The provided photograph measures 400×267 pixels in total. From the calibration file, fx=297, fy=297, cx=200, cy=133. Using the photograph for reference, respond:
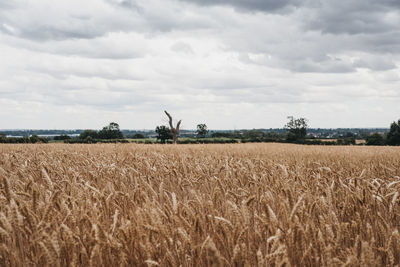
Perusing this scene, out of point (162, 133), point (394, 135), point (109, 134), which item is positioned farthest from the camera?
point (109, 134)

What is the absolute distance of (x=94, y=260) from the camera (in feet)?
6.51

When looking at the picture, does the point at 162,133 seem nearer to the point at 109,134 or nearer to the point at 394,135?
the point at 109,134

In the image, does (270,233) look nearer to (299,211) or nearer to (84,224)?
(299,211)

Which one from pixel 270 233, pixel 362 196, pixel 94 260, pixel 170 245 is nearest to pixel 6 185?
pixel 94 260

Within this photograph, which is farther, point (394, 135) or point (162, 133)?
point (162, 133)

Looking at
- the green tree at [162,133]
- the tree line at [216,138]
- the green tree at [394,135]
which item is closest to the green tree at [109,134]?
the tree line at [216,138]

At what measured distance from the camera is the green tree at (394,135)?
60500 mm

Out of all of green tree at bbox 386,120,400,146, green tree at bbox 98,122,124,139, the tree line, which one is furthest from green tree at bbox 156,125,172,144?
green tree at bbox 386,120,400,146

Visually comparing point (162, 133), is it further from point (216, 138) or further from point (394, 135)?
point (394, 135)

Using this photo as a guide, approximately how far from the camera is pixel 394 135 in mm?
61062

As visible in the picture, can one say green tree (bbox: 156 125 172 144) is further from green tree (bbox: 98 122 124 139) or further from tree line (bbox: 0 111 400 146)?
green tree (bbox: 98 122 124 139)

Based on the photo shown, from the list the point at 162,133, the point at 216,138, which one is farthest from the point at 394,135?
the point at 162,133

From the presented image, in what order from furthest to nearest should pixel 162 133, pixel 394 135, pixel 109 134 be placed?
pixel 109 134 < pixel 162 133 < pixel 394 135

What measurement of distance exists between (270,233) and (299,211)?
1.18ft
